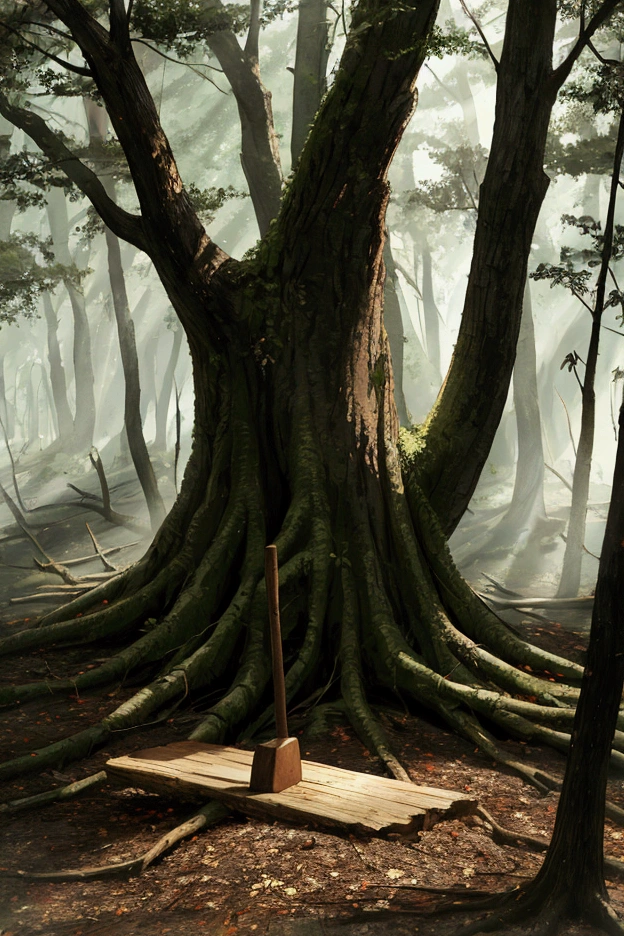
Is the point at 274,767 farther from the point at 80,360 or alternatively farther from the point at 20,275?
the point at 80,360

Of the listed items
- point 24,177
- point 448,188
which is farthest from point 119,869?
point 448,188

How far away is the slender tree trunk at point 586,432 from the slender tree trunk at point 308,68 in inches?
154

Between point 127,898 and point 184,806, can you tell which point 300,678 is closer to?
point 184,806

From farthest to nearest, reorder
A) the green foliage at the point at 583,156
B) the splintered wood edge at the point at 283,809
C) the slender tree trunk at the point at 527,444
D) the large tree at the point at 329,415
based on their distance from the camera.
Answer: the slender tree trunk at the point at 527,444
the green foliage at the point at 583,156
the large tree at the point at 329,415
the splintered wood edge at the point at 283,809

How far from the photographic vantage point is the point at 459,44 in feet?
20.3

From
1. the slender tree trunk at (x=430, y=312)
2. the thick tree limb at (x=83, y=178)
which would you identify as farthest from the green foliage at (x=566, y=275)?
the slender tree trunk at (x=430, y=312)

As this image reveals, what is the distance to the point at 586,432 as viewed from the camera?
10992 millimetres

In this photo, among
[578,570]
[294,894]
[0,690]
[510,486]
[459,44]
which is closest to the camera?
[294,894]

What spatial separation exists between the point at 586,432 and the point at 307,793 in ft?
26.9

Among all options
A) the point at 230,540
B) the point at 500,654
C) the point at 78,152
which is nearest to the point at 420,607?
the point at 500,654

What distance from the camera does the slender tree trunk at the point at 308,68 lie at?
36.0 feet

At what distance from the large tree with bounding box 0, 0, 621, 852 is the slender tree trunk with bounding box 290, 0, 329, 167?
4.65 metres

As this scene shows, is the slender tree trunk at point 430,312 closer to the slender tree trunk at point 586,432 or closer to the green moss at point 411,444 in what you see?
the slender tree trunk at point 586,432

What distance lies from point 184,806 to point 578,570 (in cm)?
975
